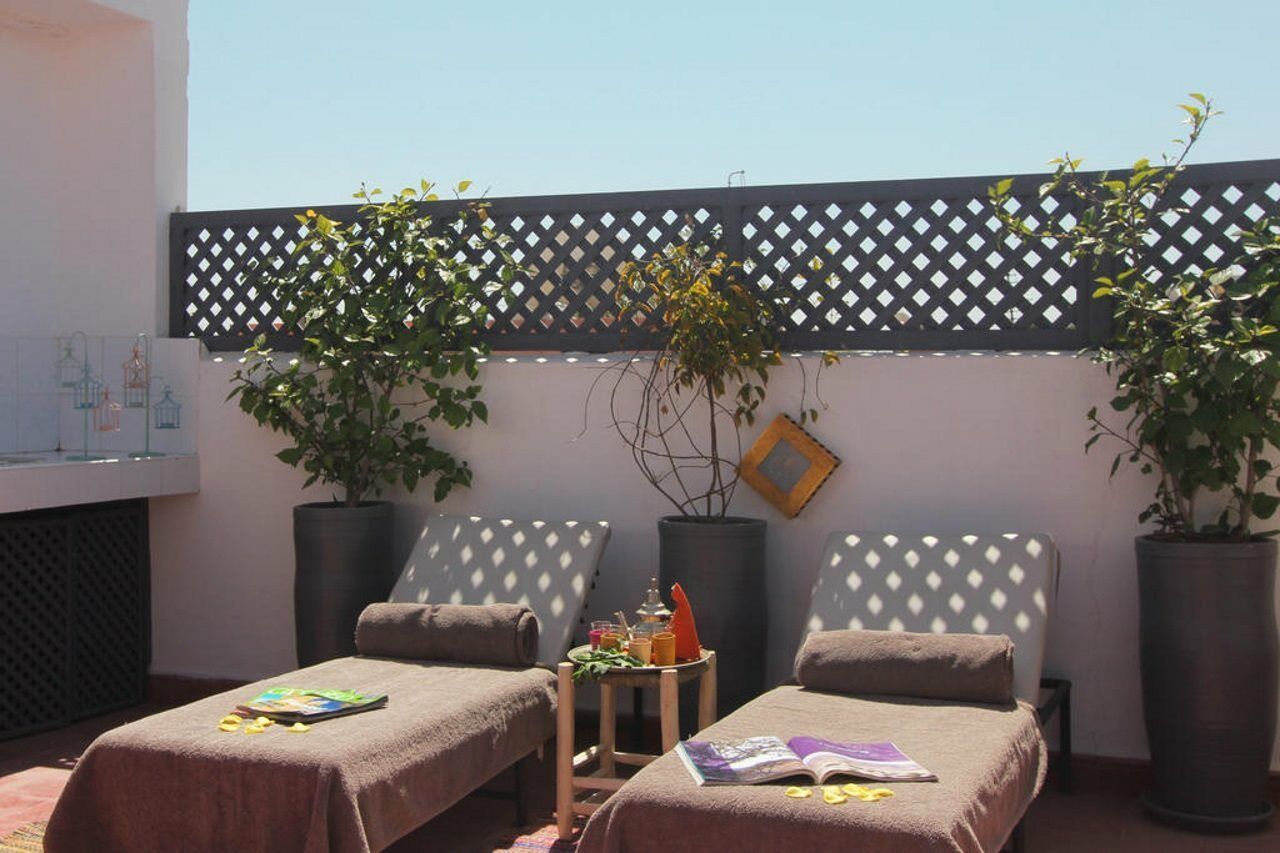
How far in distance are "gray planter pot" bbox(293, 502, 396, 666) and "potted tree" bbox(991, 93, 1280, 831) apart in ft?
9.46

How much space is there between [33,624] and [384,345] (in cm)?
185

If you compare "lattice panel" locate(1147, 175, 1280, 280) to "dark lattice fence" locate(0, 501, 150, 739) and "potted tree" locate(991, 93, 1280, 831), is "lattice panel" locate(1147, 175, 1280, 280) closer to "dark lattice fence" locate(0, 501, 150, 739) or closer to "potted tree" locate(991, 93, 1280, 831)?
"potted tree" locate(991, 93, 1280, 831)

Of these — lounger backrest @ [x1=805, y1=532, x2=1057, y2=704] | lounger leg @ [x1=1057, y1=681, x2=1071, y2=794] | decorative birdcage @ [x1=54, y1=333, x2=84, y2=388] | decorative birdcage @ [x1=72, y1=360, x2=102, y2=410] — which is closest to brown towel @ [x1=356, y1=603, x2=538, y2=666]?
lounger backrest @ [x1=805, y1=532, x2=1057, y2=704]

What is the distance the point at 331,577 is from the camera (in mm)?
5520

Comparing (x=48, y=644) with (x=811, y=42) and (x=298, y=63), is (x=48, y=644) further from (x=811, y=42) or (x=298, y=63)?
(x=811, y=42)

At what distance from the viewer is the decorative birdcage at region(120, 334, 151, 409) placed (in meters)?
6.31

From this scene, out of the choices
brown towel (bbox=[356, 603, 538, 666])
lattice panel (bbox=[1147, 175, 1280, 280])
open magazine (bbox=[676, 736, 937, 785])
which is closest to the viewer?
open magazine (bbox=[676, 736, 937, 785])

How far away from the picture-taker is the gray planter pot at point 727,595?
4941mm

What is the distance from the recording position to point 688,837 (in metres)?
3.15

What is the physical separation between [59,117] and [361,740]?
13.8ft

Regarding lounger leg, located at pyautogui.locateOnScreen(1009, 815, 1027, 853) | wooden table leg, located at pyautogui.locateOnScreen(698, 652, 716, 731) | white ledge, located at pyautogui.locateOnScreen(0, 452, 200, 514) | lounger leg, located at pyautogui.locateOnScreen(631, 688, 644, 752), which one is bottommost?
lounger leg, located at pyautogui.locateOnScreen(1009, 815, 1027, 853)

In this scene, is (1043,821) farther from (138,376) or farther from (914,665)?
(138,376)

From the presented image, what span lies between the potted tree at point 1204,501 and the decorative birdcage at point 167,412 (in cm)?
405

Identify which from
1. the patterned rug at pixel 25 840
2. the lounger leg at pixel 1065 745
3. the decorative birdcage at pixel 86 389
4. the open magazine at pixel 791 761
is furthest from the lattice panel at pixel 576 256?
the patterned rug at pixel 25 840
